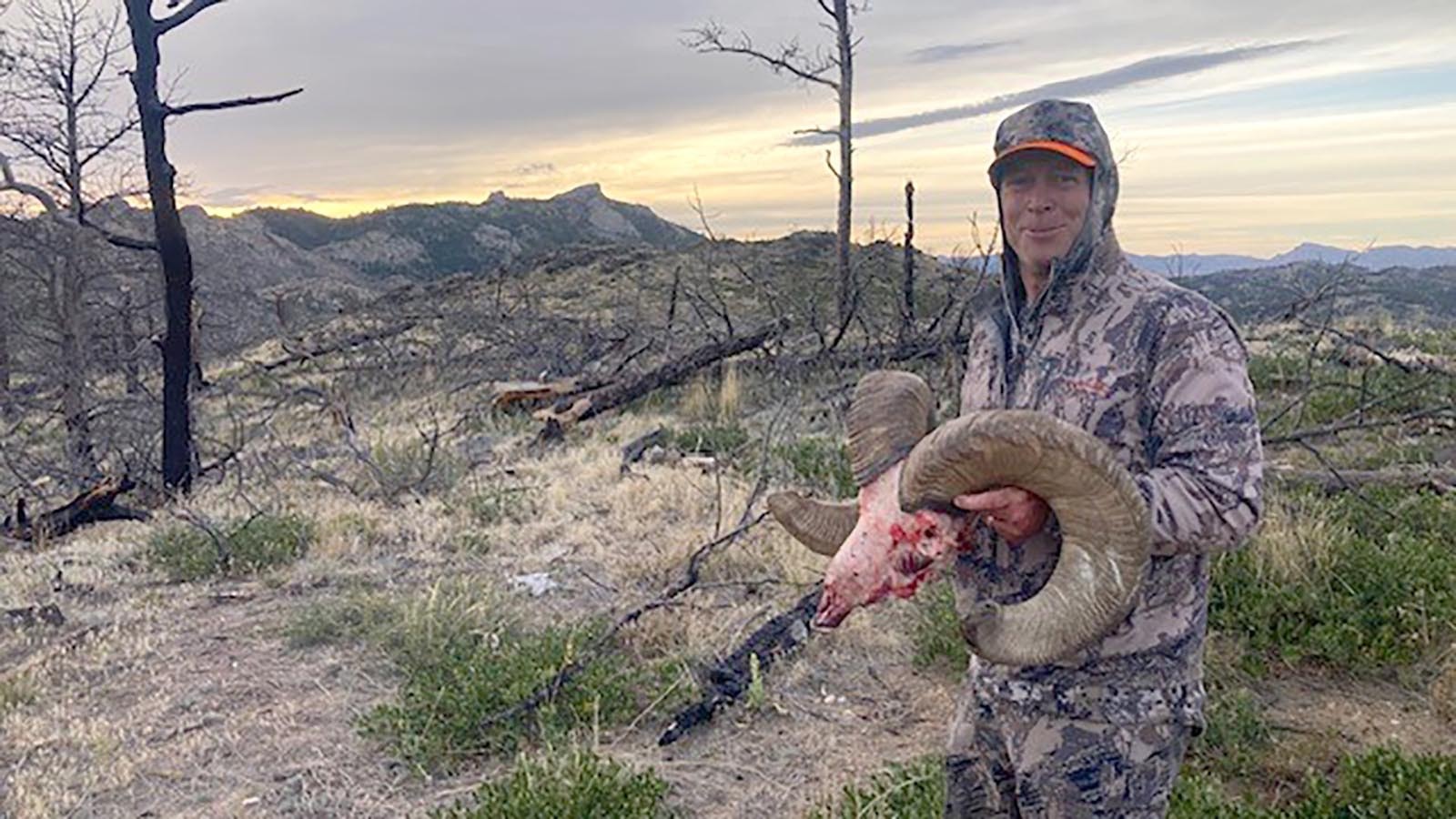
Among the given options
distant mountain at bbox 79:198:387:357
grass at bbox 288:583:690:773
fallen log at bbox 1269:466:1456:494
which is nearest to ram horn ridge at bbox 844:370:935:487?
grass at bbox 288:583:690:773

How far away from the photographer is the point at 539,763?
430 cm

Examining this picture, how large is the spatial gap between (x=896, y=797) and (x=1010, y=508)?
7.61 feet

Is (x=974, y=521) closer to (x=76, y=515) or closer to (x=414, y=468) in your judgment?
(x=414, y=468)

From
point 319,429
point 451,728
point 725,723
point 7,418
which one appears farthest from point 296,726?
point 7,418

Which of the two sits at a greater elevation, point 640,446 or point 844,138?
point 844,138

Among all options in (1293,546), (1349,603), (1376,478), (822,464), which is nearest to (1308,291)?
(1376,478)

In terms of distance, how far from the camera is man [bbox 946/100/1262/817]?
223cm

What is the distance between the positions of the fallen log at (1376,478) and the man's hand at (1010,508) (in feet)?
19.2

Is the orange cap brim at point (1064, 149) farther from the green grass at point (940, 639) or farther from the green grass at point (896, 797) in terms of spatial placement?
the green grass at point (940, 639)

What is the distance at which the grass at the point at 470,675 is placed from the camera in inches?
189

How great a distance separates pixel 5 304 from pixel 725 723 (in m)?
21.2

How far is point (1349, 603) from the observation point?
5.61 m

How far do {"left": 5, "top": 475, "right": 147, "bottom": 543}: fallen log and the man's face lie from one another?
8842mm

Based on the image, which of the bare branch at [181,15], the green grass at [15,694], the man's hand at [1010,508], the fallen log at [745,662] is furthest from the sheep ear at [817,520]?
the bare branch at [181,15]
